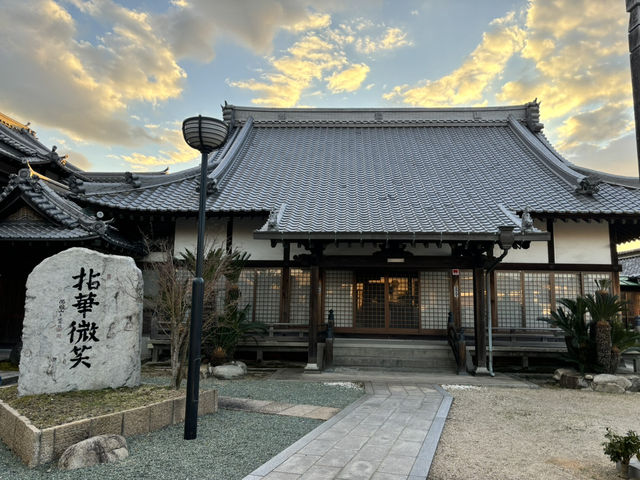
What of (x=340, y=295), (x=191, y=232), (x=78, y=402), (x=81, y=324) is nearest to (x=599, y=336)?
(x=340, y=295)

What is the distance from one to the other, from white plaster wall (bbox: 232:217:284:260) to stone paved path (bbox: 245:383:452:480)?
6.26 meters

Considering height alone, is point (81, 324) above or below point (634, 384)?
above

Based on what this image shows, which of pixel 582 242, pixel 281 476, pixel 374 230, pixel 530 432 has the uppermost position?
pixel 582 242

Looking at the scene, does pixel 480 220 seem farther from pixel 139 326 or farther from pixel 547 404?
pixel 139 326

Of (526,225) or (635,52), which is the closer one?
(635,52)

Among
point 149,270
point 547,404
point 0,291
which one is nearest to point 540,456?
point 547,404

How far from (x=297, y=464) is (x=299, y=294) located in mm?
8581

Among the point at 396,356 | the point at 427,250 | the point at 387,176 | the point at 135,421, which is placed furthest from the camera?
the point at 387,176

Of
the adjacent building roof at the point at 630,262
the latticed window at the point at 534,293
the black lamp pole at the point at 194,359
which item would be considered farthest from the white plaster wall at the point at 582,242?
the adjacent building roof at the point at 630,262

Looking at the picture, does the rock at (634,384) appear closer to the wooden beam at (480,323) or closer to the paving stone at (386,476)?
the wooden beam at (480,323)

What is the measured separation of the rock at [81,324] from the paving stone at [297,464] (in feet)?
11.0

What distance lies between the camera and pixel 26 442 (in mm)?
4480

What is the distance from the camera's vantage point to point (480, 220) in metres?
11.1

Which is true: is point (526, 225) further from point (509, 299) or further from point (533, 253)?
point (509, 299)
